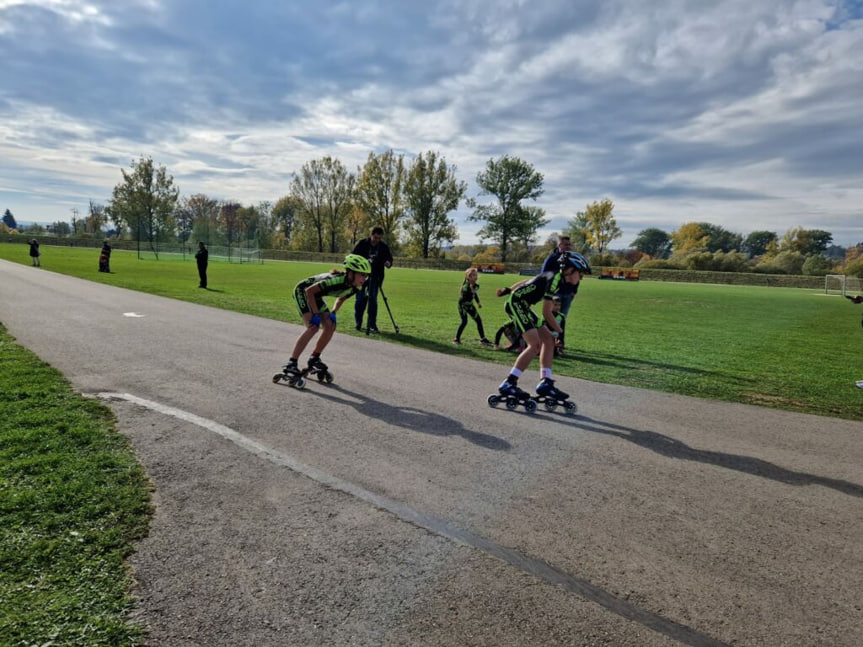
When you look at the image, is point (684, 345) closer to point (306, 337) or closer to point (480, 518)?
point (306, 337)

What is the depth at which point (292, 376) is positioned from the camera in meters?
7.46

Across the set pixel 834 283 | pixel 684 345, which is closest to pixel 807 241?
pixel 834 283

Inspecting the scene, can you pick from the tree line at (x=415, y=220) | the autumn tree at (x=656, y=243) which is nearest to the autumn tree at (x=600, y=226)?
the tree line at (x=415, y=220)

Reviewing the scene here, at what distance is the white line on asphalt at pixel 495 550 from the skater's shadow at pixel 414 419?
1.51 meters

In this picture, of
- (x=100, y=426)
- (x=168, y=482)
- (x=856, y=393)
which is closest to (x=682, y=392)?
(x=856, y=393)

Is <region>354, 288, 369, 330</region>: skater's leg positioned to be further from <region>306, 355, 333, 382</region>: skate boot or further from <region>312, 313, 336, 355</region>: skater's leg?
<region>306, 355, 333, 382</region>: skate boot

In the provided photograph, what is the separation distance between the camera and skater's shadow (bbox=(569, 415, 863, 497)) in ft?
15.1

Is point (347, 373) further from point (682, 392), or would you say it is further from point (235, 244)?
point (235, 244)

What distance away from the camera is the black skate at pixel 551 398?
264 inches

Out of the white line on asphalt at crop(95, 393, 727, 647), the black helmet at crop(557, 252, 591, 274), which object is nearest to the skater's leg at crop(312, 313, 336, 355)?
the white line on asphalt at crop(95, 393, 727, 647)

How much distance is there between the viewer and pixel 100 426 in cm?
530

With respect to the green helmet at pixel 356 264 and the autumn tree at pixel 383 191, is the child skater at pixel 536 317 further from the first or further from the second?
the autumn tree at pixel 383 191

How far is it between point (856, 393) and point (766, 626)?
303 inches

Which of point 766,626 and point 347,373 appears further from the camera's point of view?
point 347,373
